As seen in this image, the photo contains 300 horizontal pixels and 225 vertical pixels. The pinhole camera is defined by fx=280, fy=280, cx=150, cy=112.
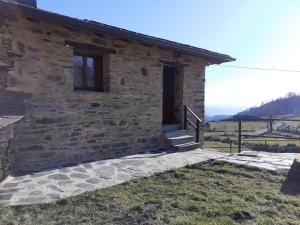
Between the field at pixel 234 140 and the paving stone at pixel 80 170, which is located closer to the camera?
the paving stone at pixel 80 170

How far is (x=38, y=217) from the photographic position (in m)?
3.36

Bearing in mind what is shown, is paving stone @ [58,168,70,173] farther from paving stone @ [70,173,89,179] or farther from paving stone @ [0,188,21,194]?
paving stone @ [0,188,21,194]

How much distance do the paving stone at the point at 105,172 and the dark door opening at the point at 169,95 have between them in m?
3.81

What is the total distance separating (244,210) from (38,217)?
2.62 m

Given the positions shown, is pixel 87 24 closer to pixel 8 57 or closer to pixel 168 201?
pixel 8 57

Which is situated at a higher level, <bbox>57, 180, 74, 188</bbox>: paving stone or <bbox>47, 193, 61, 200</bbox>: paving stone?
<bbox>57, 180, 74, 188</bbox>: paving stone

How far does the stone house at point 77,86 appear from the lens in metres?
5.36

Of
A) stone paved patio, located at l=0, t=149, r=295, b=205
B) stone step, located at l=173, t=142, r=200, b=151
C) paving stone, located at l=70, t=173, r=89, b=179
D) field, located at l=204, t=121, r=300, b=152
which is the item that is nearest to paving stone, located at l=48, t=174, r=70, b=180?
stone paved patio, located at l=0, t=149, r=295, b=205

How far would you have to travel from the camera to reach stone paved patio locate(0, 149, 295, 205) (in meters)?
4.08

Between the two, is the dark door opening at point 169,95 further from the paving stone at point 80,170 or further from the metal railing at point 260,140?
the paving stone at point 80,170

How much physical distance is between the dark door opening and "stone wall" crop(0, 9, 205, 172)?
0.82 metres

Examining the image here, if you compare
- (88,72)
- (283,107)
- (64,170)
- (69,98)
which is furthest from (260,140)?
(283,107)

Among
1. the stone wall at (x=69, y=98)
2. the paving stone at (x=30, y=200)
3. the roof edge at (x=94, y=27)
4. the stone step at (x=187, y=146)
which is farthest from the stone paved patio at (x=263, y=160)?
the paving stone at (x=30, y=200)

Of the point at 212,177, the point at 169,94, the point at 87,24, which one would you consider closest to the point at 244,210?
the point at 212,177
